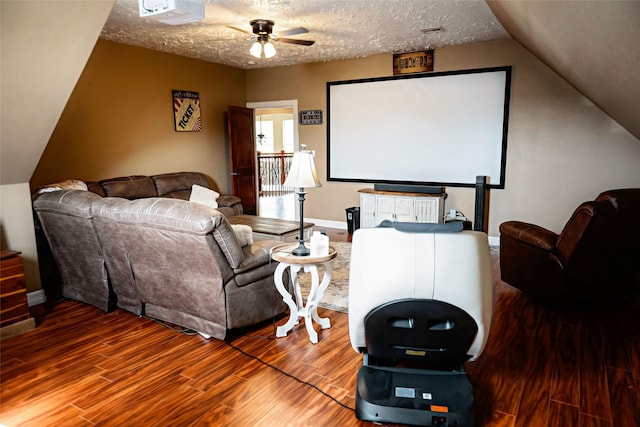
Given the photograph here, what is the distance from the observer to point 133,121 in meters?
5.85

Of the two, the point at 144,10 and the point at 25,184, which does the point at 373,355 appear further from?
the point at 25,184

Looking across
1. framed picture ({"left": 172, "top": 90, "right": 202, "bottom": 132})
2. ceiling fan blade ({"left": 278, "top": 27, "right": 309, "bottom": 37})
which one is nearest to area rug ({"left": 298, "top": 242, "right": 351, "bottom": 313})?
Result: ceiling fan blade ({"left": 278, "top": 27, "right": 309, "bottom": 37})

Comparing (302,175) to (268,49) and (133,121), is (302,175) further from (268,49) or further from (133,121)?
(133,121)

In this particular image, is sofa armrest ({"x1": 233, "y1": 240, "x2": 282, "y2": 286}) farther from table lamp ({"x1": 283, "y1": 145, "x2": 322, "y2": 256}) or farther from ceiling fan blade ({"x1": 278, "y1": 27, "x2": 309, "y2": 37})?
ceiling fan blade ({"x1": 278, "y1": 27, "x2": 309, "y2": 37})

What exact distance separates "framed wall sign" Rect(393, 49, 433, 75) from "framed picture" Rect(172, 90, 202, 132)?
3173 millimetres

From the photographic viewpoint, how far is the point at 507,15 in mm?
3797

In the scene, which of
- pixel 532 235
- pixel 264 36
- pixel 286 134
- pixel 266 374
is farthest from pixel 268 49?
pixel 286 134

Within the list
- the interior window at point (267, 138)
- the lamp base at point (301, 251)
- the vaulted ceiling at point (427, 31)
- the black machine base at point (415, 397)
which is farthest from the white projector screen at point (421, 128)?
the interior window at point (267, 138)

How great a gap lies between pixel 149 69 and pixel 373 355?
17.8ft

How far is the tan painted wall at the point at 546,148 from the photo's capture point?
201 inches

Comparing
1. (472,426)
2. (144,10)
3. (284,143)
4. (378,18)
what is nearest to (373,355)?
(472,426)

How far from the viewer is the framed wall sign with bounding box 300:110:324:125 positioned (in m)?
7.12

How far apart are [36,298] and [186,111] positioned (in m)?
3.70

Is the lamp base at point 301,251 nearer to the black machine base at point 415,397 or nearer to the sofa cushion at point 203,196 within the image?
the black machine base at point 415,397
